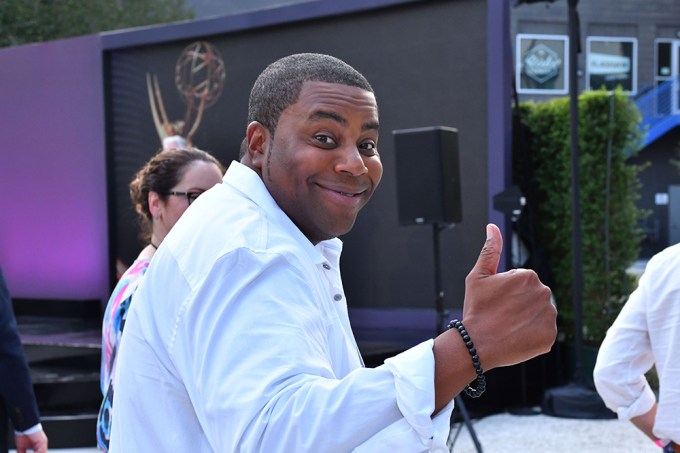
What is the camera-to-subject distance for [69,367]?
7.46 meters

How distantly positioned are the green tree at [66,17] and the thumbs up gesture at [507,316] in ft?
52.3

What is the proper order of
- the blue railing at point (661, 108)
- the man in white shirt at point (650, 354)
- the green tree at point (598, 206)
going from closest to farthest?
1. the man in white shirt at point (650, 354)
2. the green tree at point (598, 206)
3. the blue railing at point (661, 108)

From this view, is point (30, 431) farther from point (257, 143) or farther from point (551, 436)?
point (551, 436)

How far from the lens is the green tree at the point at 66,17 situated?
16.0 m

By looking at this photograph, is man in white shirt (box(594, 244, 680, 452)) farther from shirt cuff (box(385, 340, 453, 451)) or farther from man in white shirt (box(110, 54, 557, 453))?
shirt cuff (box(385, 340, 453, 451))

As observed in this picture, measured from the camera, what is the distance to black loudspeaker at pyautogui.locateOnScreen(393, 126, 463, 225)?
20.8 feet

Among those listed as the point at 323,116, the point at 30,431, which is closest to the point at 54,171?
the point at 30,431

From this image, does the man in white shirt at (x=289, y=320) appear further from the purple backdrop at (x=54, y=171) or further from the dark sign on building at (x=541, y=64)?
the dark sign on building at (x=541, y=64)

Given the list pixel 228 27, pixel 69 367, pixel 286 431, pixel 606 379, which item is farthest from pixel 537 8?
pixel 286 431

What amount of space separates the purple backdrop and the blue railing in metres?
16.4

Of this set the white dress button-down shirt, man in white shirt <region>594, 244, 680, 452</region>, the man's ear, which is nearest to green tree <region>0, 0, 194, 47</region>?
man in white shirt <region>594, 244, 680, 452</region>

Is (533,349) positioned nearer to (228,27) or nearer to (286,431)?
(286,431)

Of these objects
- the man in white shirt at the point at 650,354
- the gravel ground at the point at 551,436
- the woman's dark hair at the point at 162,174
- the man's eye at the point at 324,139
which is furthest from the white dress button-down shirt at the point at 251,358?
the gravel ground at the point at 551,436

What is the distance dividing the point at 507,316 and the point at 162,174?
1.96 meters
